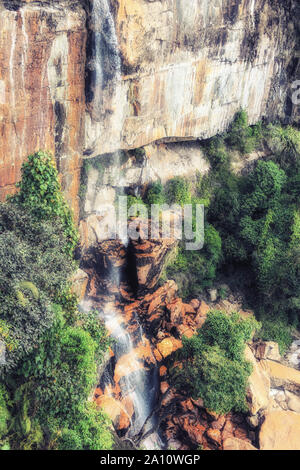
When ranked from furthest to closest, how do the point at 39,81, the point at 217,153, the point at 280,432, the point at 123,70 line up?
the point at 217,153 → the point at 123,70 → the point at 280,432 → the point at 39,81

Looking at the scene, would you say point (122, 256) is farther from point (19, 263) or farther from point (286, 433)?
point (286, 433)

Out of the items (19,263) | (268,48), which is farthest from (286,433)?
(268,48)

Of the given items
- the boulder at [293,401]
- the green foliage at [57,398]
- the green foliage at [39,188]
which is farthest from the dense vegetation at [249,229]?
the green foliage at [57,398]

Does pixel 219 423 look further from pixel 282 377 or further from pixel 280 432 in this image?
pixel 282 377

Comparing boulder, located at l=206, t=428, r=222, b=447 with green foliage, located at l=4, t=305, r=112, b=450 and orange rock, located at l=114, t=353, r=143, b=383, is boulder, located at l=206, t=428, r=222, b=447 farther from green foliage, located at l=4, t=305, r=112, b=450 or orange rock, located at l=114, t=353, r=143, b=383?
A: green foliage, located at l=4, t=305, r=112, b=450

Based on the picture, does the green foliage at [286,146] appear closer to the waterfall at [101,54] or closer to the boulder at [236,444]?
the waterfall at [101,54]

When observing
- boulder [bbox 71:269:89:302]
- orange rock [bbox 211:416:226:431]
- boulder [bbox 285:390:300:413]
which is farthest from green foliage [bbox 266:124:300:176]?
orange rock [bbox 211:416:226:431]

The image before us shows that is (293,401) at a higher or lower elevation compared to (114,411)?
lower

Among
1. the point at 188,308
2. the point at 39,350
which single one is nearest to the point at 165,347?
the point at 188,308
